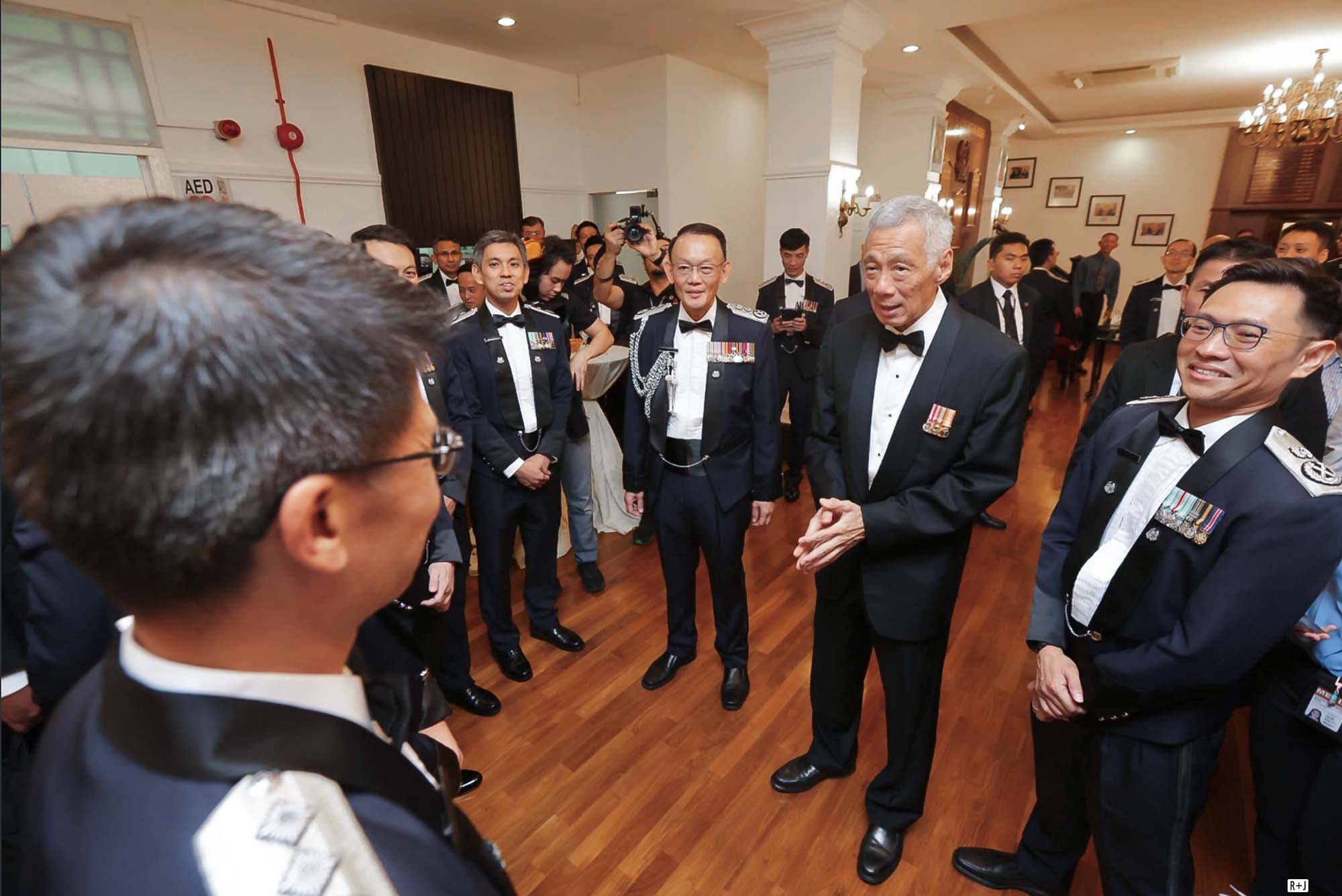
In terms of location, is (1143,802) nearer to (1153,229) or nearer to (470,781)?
(470,781)

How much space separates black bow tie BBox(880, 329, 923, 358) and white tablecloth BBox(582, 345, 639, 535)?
2155 millimetres

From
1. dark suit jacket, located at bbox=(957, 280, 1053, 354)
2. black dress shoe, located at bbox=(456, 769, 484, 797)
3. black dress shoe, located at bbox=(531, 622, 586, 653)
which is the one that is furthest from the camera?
dark suit jacket, located at bbox=(957, 280, 1053, 354)

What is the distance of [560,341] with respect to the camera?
269 cm

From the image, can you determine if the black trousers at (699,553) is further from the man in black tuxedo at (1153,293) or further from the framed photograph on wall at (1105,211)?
the framed photograph on wall at (1105,211)

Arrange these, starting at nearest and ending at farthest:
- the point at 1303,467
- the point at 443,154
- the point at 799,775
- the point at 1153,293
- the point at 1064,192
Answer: the point at 1303,467, the point at 799,775, the point at 1153,293, the point at 443,154, the point at 1064,192

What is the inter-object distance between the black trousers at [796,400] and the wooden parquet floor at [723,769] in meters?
1.38

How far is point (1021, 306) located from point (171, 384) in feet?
16.4

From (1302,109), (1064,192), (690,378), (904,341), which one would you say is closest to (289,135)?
(690,378)

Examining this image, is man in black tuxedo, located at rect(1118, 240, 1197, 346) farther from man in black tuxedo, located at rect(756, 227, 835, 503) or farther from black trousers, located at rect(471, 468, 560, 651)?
black trousers, located at rect(471, 468, 560, 651)

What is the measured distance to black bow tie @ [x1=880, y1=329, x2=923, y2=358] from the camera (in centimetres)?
165

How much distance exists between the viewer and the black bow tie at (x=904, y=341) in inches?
65.1

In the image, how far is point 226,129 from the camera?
14.5 feet

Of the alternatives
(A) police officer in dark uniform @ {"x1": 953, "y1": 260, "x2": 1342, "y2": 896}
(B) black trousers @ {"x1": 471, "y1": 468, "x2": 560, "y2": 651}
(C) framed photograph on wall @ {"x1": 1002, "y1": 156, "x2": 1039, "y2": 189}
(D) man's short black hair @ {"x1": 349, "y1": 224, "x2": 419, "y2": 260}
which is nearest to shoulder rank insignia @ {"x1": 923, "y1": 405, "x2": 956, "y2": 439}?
(A) police officer in dark uniform @ {"x1": 953, "y1": 260, "x2": 1342, "y2": 896}

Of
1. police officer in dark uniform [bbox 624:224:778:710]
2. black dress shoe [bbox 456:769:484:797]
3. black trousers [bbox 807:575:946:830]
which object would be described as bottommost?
black dress shoe [bbox 456:769:484:797]
